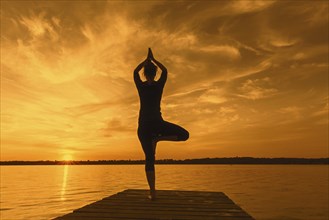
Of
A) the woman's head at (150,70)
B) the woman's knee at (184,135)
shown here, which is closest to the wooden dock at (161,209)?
the woman's knee at (184,135)

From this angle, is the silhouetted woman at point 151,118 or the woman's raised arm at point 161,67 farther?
the woman's raised arm at point 161,67

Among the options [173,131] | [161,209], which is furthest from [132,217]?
[173,131]

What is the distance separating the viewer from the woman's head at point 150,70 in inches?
309

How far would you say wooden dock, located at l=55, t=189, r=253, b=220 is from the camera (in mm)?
6734

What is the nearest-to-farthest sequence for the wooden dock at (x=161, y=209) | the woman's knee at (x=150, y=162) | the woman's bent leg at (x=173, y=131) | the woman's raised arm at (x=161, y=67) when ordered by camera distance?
1. the wooden dock at (x=161, y=209)
2. the woman's bent leg at (x=173, y=131)
3. the woman's raised arm at (x=161, y=67)
4. the woman's knee at (x=150, y=162)

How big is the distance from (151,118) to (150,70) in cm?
108

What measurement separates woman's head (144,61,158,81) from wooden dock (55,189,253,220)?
9.16 feet

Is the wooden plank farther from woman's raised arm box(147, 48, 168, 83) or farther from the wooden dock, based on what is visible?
woman's raised arm box(147, 48, 168, 83)

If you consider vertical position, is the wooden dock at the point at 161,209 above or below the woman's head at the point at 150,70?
below

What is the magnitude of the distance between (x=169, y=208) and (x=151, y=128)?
1.76 metres

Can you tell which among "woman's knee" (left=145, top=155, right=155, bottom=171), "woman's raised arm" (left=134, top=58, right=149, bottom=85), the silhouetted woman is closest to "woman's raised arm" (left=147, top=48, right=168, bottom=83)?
the silhouetted woman

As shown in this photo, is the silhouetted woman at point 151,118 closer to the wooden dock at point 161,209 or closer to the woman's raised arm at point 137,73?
the woman's raised arm at point 137,73

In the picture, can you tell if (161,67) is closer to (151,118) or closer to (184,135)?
(151,118)

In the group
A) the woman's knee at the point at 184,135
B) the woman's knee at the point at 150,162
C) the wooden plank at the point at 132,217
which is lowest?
the wooden plank at the point at 132,217
